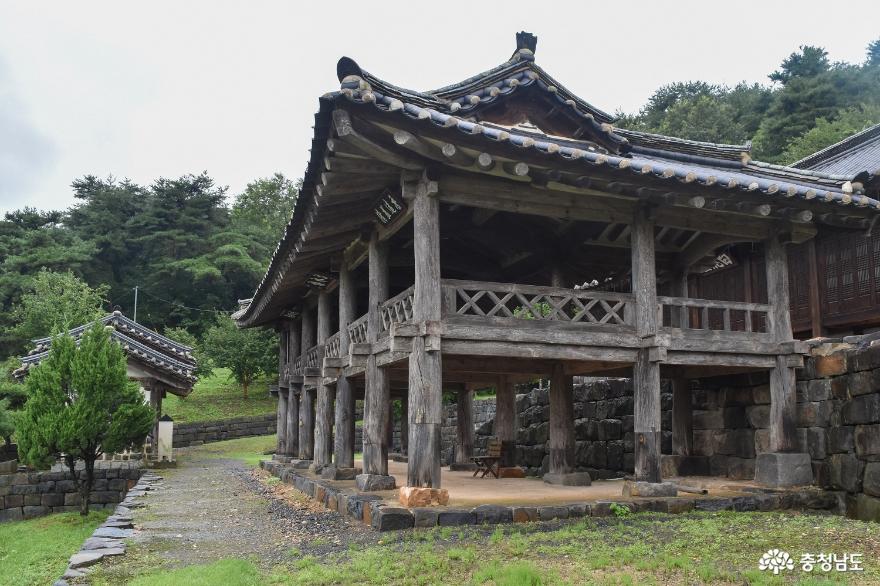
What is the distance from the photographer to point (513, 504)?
368 inches

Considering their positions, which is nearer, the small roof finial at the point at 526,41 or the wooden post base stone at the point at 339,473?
the small roof finial at the point at 526,41

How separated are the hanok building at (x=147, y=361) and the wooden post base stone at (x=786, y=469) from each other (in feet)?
57.4

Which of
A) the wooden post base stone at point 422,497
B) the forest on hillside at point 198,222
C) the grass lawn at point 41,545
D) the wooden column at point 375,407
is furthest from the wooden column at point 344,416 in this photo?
the forest on hillside at point 198,222

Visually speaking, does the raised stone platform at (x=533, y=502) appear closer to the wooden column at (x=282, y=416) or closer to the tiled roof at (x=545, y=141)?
the tiled roof at (x=545, y=141)

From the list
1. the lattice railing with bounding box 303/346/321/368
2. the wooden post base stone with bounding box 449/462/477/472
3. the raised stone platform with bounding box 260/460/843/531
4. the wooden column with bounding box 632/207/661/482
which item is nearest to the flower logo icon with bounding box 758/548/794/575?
the raised stone platform with bounding box 260/460/843/531

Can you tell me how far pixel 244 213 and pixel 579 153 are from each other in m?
51.2

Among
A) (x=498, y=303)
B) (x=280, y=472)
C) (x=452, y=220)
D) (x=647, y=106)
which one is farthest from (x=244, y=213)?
(x=498, y=303)

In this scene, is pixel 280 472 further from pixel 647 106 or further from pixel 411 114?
pixel 647 106

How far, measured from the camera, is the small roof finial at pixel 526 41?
Result: 1234cm

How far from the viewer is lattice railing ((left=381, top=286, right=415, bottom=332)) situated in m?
10.7

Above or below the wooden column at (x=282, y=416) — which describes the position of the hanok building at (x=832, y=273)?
above

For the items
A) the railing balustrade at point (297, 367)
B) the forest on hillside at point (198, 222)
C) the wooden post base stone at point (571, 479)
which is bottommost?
the wooden post base stone at point (571, 479)

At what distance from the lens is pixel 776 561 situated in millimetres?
6453

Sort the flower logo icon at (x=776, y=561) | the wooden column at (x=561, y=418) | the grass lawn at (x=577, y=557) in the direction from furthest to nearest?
the wooden column at (x=561, y=418), the flower logo icon at (x=776, y=561), the grass lawn at (x=577, y=557)
